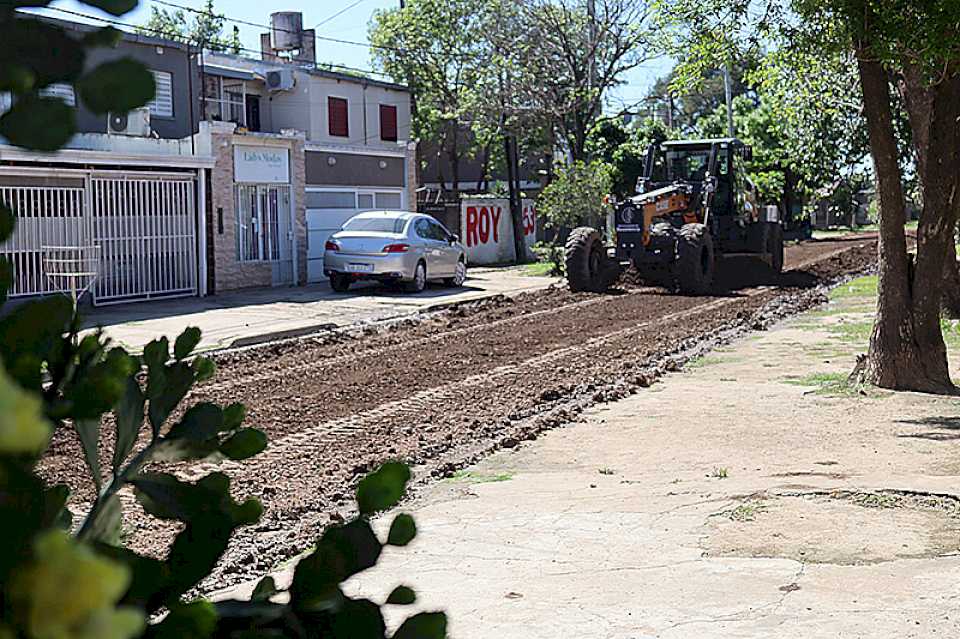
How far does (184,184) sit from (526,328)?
8.99 m

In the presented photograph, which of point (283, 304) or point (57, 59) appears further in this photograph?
point (283, 304)

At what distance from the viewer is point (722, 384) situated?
1366 centimetres

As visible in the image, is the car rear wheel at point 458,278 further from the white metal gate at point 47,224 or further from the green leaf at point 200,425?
the green leaf at point 200,425

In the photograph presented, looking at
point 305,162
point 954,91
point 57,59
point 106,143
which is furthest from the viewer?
point 305,162

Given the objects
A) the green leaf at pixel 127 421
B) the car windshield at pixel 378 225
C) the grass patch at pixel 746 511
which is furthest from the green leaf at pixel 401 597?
the car windshield at pixel 378 225

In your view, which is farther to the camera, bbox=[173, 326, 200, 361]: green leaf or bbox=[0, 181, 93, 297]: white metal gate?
bbox=[0, 181, 93, 297]: white metal gate

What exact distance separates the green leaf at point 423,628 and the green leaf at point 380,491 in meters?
0.15

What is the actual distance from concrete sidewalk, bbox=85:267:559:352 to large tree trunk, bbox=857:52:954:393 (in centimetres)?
844

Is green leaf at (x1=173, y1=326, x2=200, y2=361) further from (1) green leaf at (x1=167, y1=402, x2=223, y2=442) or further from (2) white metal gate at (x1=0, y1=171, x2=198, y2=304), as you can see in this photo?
(2) white metal gate at (x1=0, y1=171, x2=198, y2=304)

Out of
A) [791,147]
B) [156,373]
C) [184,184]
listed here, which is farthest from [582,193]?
[156,373]

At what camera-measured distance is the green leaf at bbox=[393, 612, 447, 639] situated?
1645 mm

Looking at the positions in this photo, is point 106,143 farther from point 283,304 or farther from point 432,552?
point 432,552

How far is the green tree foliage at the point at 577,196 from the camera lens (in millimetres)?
33688

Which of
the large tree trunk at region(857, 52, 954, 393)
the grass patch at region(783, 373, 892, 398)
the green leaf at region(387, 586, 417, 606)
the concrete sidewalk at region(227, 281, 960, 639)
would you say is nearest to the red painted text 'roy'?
the grass patch at region(783, 373, 892, 398)
